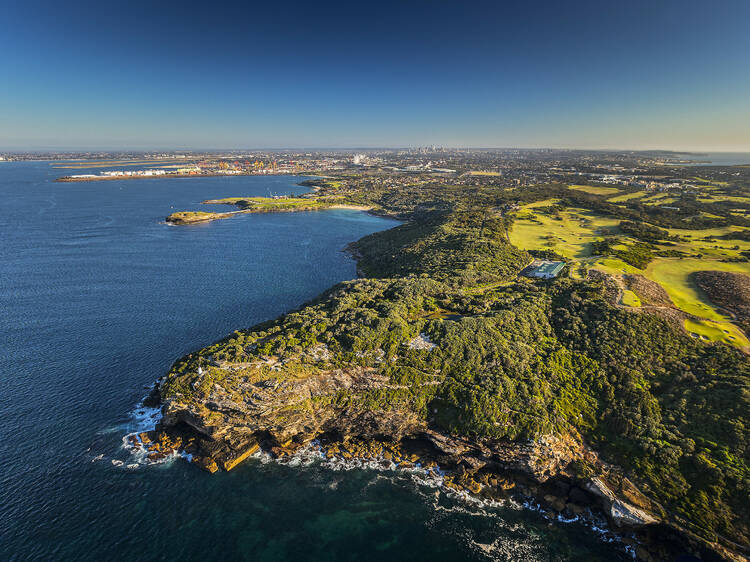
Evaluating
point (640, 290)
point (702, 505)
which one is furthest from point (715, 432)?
point (640, 290)

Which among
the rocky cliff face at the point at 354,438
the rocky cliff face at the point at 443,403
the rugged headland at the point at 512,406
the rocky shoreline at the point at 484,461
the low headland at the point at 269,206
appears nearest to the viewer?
the rocky shoreline at the point at 484,461

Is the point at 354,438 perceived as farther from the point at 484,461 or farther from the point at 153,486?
the point at 153,486

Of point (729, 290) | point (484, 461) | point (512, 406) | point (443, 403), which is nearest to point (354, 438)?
point (443, 403)

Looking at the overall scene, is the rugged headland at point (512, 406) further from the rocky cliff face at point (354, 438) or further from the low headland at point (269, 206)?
the low headland at point (269, 206)

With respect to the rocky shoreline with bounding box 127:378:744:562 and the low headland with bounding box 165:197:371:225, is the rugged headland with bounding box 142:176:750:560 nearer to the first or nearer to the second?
the rocky shoreline with bounding box 127:378:744:562

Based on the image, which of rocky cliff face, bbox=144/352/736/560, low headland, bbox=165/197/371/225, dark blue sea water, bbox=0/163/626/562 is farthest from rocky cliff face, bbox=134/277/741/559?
low headland, bbox=165/197/371/225

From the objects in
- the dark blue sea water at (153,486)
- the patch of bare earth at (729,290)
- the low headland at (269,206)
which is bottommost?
the dark blue sea water at (153,486)

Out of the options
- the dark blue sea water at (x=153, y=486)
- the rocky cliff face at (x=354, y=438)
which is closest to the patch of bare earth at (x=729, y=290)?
the rocky cliff face at (x=354, y=438)

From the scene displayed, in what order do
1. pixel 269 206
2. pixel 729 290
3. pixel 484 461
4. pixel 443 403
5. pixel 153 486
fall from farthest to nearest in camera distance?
1. pixel 269 206
2. pixel 729 290
3. pixel 443 403
4. pixel 484 461
5. pixel 153 486
